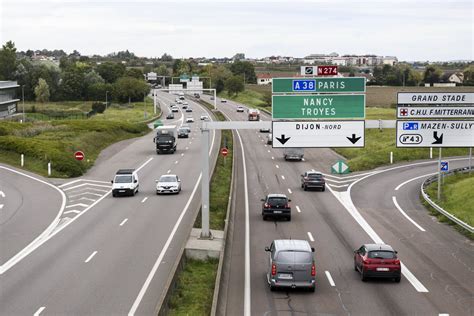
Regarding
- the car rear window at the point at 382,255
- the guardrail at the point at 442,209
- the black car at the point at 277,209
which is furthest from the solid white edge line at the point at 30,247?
the guardrail at the point at 442,209

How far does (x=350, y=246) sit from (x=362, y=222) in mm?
6984

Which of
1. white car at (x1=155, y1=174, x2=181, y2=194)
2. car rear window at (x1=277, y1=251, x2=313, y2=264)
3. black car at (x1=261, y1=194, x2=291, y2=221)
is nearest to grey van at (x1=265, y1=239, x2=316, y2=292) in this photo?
car rear window at (x1=277, y1=251, x2=313, y2=264)

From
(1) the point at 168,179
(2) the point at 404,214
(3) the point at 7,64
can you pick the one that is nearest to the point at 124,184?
(1) the point at 168,179

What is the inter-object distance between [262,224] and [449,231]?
9576mm

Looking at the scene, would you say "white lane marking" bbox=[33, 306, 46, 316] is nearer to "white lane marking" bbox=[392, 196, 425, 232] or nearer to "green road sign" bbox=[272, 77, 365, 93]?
"green road sign" bbox=[272, 77, 365, 93]

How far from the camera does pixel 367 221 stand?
3828cm

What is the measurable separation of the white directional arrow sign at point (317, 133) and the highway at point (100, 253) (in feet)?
20.9

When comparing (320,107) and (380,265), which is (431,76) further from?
(380,265)

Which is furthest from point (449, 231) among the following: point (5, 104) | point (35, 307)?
point (5, 104)

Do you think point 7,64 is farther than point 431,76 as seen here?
Yes

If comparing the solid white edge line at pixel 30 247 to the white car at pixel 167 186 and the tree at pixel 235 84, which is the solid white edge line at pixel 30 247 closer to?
the white car at pixel 167 186

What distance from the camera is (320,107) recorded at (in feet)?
92.4

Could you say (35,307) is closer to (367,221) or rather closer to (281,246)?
(281,246)

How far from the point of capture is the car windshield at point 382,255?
958 inches
